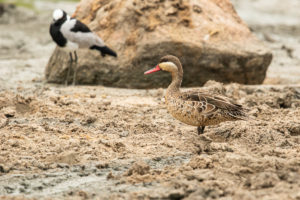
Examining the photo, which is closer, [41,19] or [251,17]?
[41,19]

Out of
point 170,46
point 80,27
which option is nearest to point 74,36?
point 80,27

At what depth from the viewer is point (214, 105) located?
16.9 feet

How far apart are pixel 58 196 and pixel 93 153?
0.95 metres

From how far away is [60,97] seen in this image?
6.98 meters

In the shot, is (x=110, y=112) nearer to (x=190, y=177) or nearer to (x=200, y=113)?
(x=200, y=113)

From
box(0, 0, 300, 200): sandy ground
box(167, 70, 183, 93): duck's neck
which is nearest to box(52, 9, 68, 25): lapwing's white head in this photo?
box(0, 0, 300, 200): sandy ground

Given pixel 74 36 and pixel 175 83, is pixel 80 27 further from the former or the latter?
pixel 175 83

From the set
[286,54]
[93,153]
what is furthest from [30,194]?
[286,54]

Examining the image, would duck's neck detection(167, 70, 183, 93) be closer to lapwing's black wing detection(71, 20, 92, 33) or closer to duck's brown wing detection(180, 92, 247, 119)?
duck's brown wing detection(180, 92, 247, 119)

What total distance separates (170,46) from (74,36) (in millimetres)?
1732

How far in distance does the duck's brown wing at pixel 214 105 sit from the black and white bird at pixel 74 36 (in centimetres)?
329

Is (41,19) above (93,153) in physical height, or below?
above

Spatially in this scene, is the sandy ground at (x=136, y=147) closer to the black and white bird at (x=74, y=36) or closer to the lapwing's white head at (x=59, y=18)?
the black and white bird at (x=74, y=36)

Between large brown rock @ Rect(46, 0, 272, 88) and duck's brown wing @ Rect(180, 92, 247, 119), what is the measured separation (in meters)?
2.91
